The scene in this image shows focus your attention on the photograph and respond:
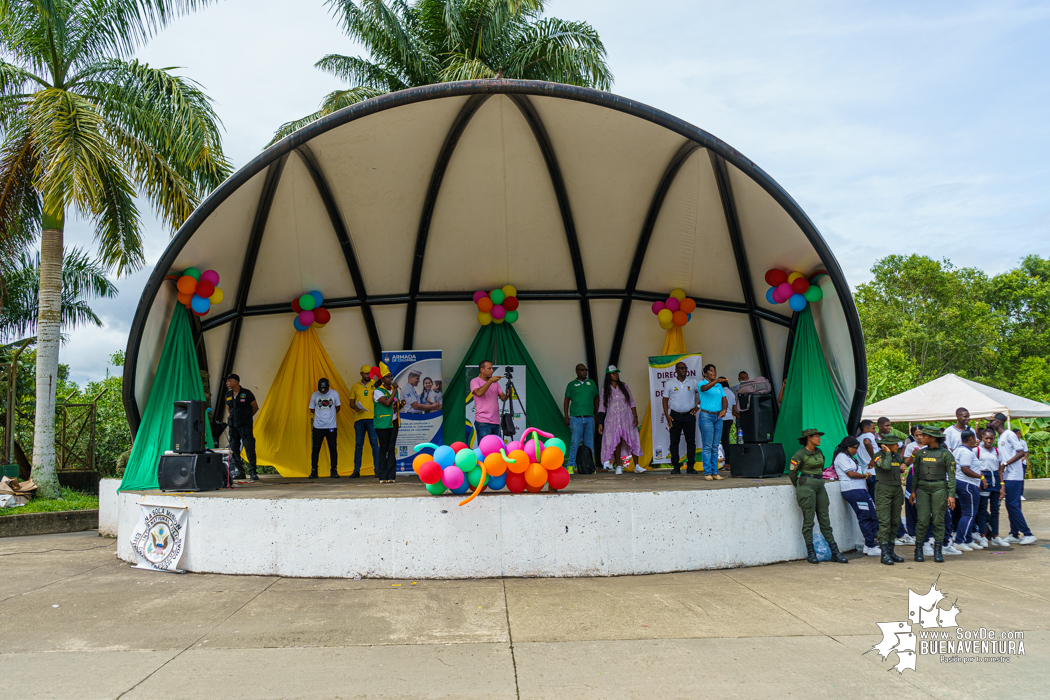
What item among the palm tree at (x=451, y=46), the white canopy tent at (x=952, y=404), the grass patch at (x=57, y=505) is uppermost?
the palm tree at (x=451, y=46)

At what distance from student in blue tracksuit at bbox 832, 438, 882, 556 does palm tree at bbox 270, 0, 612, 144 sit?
1225cm

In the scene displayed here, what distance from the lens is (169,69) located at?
37.8 ft

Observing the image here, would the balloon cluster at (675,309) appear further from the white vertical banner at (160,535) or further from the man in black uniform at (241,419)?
the white vertical banner at (160,535)

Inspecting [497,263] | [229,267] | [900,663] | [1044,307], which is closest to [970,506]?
[900,663]

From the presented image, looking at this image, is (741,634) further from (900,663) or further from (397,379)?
(397,379)

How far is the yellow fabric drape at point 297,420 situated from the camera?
439 inches

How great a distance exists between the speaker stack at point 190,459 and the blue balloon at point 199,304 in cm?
200

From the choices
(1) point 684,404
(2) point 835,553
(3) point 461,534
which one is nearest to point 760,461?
(2) point 835,553

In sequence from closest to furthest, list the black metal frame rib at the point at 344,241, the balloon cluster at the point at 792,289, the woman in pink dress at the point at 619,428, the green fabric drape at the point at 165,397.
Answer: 1. the green fabric drape at the point at 165,397
2. the black metal frame rib at the point at 344,241
3. the balloon cluster at the point at 792,289
4. the woman in pink dress at the point at 619,428

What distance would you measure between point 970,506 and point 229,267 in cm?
1047

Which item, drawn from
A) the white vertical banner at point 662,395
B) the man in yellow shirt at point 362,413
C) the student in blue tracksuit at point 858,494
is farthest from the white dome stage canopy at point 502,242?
A: the student in blue tracksuit at point 858,494

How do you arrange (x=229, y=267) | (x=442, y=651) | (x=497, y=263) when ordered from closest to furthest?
(x=442, y=651), (x=229, y=267), (x=497, y=263)

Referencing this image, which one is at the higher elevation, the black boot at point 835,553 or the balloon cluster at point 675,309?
the balloon cluster at point 675,309

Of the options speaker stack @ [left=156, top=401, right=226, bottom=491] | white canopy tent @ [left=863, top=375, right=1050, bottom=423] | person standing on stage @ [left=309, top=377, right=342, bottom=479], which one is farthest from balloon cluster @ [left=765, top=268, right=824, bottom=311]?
speaker stack @ [left=156, top=401, right=226, bottom=491]
